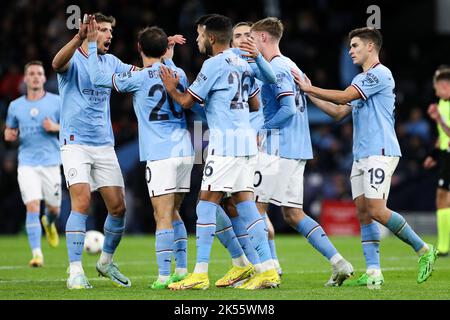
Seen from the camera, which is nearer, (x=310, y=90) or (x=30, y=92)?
(x=310, y=90)

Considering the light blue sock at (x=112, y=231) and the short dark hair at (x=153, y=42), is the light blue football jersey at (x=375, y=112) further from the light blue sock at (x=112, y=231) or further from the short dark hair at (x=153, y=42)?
the light blue sock at (x=112, y=231)

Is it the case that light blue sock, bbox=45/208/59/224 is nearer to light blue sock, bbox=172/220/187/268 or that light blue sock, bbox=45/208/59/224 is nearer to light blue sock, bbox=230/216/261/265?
light blue sock, bbox=172/220/187/268

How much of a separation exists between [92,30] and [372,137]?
289 centimetres

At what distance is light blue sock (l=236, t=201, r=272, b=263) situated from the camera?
29.1 feet

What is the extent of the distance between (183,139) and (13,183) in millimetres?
12208

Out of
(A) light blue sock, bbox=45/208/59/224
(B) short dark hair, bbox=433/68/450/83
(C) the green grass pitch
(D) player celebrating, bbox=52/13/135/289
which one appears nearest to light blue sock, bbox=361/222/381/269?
(C) the green grass pitch

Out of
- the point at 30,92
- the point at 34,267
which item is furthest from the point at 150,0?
the point at 34,267

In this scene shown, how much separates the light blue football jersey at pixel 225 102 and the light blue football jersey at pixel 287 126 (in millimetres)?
766

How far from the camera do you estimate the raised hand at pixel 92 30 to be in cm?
904

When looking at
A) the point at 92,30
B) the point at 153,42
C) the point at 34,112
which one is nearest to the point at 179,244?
the point at 153,42

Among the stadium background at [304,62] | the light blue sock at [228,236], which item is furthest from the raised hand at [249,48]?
the stadium background at [304,62]

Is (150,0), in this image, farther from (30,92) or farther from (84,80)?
(84,80)

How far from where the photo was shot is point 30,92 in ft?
44.4

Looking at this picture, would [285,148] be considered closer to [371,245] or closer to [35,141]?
[371,245]
